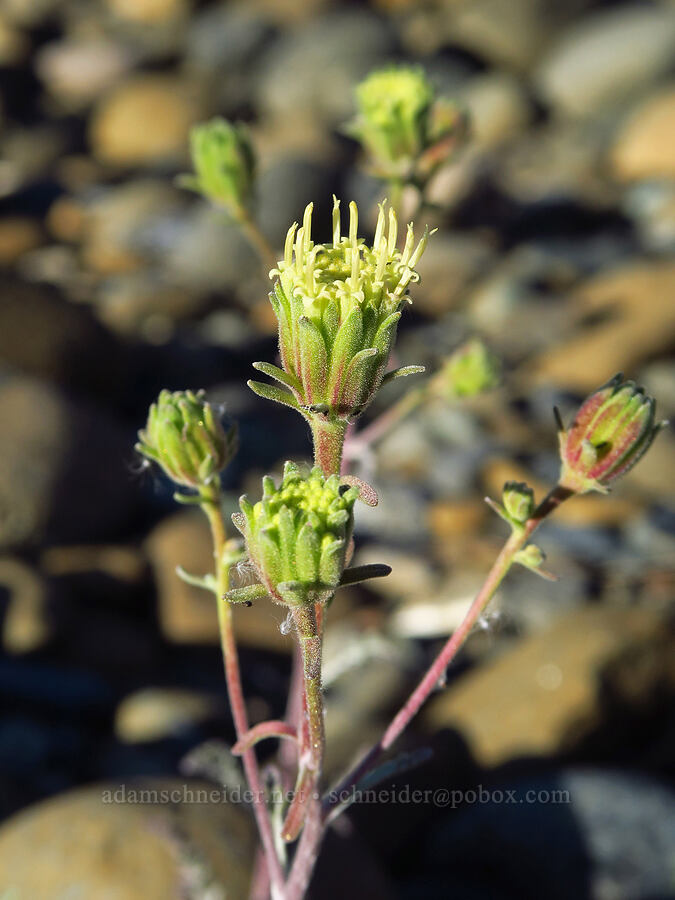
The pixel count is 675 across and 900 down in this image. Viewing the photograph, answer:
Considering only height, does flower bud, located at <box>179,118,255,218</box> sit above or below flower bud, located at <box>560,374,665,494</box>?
above

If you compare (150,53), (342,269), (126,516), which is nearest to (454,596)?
(126,516)

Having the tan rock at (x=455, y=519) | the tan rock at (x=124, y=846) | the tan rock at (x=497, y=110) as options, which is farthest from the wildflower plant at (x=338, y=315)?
the tan rock at (x=497, y=110)

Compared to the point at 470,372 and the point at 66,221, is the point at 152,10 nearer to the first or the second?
the point at 66,221

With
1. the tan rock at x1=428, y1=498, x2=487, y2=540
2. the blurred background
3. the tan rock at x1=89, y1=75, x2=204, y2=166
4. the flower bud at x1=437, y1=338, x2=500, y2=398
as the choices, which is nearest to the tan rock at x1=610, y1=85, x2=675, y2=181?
the blurred background

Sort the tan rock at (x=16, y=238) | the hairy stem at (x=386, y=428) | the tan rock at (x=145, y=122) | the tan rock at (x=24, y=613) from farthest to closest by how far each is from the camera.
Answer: the tan rock at (x=145, y=122), the tan rock at (x=16, y=238), the tan rock at (x=24, y=613), the hairy stem at (x=386, y=428)

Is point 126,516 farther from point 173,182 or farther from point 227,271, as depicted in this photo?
point 173,182

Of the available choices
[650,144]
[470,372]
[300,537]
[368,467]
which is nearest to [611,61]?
[650,144]

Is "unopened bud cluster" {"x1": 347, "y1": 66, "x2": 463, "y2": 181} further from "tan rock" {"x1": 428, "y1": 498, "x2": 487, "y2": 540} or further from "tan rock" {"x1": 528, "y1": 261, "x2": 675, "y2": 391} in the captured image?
"tan rock" {"x1": 528, "y1": 261, "x2": 675, "y2": 391}

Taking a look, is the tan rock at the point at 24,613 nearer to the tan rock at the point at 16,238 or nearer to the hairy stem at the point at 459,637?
the hairy stem at the point at 459,637
